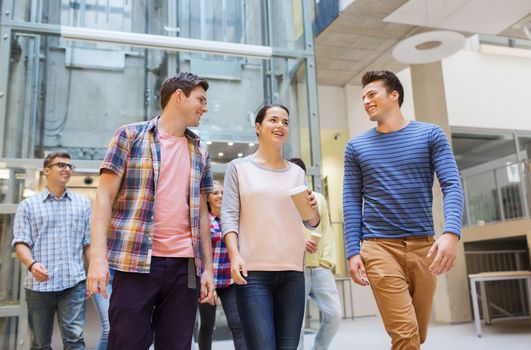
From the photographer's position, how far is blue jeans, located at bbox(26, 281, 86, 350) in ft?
11.2

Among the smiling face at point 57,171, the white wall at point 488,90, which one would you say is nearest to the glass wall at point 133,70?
the smiling face at point 57,171

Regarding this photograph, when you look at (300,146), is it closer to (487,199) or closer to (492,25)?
(492,25)

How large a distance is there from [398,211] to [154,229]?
1.00 meters

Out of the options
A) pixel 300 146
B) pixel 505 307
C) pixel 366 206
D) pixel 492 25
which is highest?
pixel 492 25

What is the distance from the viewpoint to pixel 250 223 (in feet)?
7.23

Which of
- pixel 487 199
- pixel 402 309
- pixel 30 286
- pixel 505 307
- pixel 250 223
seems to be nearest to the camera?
pixel 402 309

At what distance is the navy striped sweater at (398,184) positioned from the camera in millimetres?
2090

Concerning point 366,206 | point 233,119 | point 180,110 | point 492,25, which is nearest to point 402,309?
point 366,206

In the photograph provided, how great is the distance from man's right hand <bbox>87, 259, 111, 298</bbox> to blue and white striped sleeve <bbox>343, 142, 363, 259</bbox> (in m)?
1.01

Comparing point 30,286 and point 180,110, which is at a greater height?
point 180,110

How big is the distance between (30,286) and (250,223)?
2.05 metres

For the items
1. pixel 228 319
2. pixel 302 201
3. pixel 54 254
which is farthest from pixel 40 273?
pixel 302 201

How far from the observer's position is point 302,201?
2174mm

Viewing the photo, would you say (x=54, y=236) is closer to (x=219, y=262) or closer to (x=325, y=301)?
(x=219, y=262)
